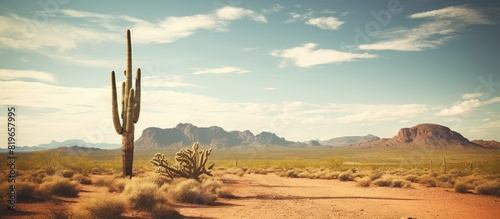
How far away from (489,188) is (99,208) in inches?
740

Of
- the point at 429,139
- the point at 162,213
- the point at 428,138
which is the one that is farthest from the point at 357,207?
the point at 428,138

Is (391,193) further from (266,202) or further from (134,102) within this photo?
(134,102)

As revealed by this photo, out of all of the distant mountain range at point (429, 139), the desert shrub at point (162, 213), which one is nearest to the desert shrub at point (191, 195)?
the desert shrub at point (162, 213)

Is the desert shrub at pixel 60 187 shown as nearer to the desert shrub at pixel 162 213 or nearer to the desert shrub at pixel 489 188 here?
the desert shrub at pixel 162 213

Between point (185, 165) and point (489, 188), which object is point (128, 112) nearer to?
point (185, 165)

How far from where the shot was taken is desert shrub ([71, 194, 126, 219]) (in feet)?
25.4

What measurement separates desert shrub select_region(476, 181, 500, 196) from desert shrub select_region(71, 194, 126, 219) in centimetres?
1804

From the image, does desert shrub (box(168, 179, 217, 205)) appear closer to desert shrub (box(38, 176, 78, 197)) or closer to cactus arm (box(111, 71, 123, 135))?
desert shrub (box(38, 176, 78, 197))

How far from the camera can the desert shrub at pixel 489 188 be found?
15541 mm

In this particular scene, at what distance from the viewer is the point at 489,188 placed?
1572 centimetres

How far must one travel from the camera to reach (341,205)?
12602 millimetres

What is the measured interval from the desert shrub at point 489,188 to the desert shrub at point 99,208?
18037 mm

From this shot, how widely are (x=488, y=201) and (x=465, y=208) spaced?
2908 millimetres

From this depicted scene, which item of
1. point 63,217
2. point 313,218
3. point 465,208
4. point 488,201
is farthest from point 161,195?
point 488,201
